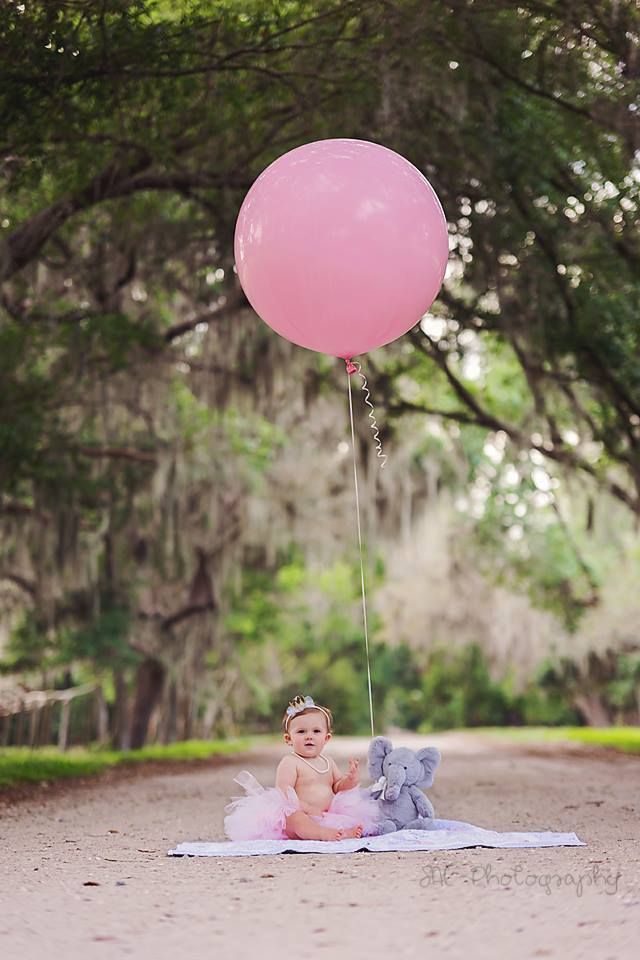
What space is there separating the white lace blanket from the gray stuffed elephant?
14cm

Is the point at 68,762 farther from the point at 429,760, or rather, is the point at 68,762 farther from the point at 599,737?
the point at 599,737

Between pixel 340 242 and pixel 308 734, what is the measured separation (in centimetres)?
211

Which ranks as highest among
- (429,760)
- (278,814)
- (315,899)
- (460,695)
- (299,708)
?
(460,695)

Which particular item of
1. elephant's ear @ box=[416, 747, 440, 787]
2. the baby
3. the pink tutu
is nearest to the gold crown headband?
the baby

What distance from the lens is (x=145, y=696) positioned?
52.4 ft

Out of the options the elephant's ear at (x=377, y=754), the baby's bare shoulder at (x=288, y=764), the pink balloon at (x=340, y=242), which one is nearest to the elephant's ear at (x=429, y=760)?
the elephant's ear at (x=377, y=754)

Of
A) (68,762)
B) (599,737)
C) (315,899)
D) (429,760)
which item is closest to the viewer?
(315,899)

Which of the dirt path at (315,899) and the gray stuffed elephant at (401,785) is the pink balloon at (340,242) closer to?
the gray stuffed elephant at (401,785)

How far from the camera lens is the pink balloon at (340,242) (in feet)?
14.7

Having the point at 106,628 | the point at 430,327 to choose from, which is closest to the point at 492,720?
the point at 106,628

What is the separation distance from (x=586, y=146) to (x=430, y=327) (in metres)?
3.31

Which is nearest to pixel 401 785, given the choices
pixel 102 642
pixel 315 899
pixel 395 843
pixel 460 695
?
pixel 395 843

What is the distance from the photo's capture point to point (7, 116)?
627cm

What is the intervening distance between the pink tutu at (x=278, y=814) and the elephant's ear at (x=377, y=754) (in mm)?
170
